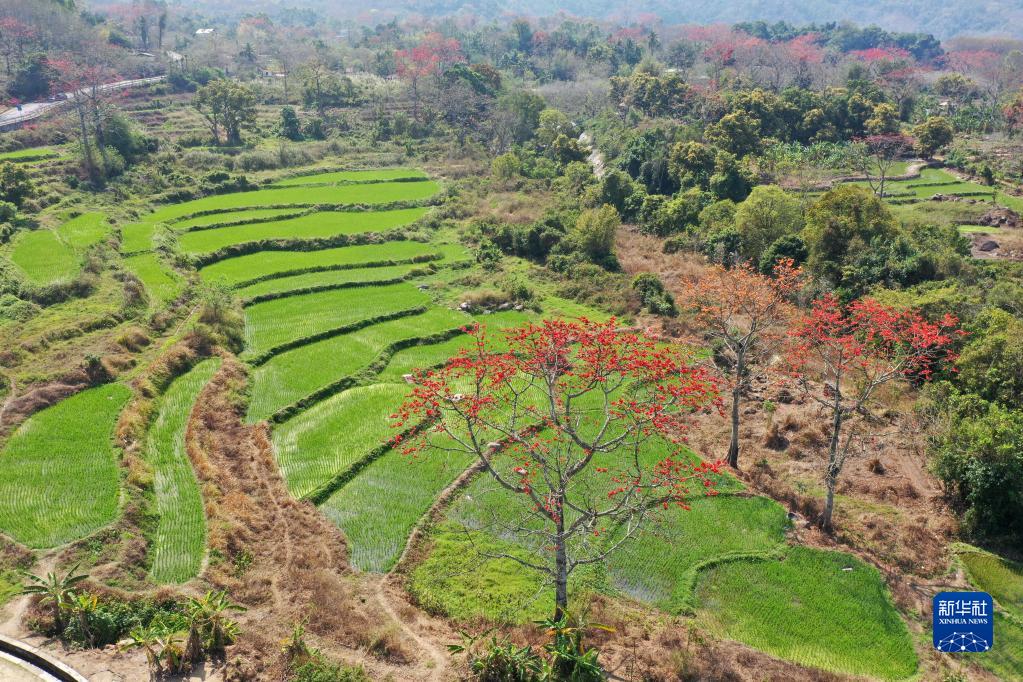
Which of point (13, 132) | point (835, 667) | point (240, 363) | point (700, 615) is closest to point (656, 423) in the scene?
point (700, 615)

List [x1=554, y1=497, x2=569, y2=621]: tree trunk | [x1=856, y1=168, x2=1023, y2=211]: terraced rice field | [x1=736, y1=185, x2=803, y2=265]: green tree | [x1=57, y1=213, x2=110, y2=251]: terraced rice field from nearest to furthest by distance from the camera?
[x1=554, y1=497, x2=569, y2=621]: tree trunk, [x1=736, y1=185, x2=803, y2=265]: green tree, [x1=57, y1=213, x2=110, y2=251]: terraced rice field, [x1=856, y1=168, x2=1023, y2=211]: terraced rice field

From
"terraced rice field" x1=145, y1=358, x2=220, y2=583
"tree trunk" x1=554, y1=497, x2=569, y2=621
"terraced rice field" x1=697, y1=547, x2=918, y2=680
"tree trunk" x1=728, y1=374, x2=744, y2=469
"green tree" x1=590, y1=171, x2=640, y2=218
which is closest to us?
"tree trunk" x1=554, y1=497, x2=569, y2=621

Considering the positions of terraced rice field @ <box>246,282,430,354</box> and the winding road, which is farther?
the winding road

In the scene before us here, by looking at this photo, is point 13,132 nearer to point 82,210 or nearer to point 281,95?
point 82,210

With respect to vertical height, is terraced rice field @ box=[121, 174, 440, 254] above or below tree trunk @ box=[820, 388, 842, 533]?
above

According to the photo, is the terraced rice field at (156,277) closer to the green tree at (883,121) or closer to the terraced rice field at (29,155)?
the terraced rice field at (29,155)

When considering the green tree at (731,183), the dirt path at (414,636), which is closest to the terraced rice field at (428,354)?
the dirt path at (414,636)

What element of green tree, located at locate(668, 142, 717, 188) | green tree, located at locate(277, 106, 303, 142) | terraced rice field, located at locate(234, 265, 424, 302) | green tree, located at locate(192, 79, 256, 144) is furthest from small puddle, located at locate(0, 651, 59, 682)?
green tree, located at locate(277, 106, 303, 142)

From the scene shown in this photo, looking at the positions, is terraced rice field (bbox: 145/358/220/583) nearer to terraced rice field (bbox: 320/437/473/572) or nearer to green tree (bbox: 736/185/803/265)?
terraced rice field (bbox: 320/437/473/572)
